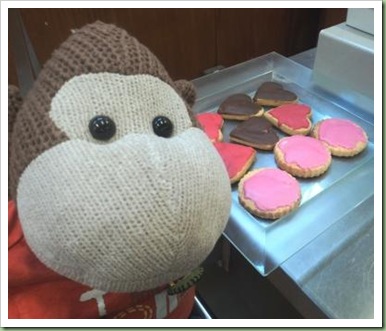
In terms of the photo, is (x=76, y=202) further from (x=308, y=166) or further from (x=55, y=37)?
(x=55, y=37)

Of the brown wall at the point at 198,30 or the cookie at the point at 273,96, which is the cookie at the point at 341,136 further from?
the brown wall at the point at 198,30

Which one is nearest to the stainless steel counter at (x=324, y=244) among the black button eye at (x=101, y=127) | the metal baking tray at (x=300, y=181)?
the metal baking tray at (x=300, y=181)

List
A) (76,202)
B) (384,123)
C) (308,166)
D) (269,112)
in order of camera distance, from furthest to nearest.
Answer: (269,112)
(308,166)
(384,123)
(76,202)

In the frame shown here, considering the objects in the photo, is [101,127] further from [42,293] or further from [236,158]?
[236,158]

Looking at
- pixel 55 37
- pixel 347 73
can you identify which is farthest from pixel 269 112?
pixel 55 37

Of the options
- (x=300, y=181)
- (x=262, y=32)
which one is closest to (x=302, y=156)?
(x=300, y=181)
